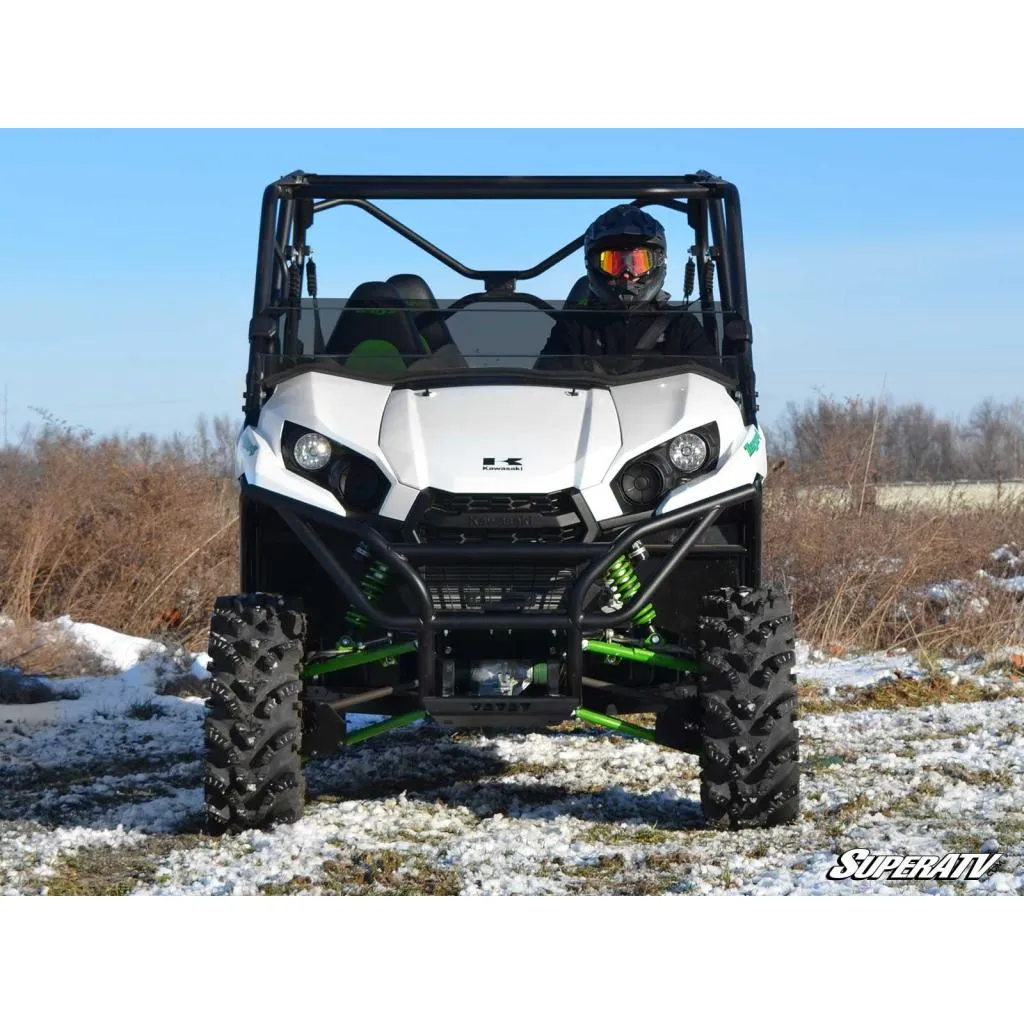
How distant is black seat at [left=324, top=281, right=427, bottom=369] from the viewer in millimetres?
5176

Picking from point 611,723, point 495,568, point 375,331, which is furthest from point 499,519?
point 375,331

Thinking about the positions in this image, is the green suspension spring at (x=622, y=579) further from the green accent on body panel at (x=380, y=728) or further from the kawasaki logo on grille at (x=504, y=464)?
the green accent on body panel at (x=380, y=728)

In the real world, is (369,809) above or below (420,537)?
below

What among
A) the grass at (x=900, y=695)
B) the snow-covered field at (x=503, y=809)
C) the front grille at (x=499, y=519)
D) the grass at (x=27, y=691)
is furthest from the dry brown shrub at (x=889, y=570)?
the front grille at (x=499, y=519)

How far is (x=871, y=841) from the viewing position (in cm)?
437

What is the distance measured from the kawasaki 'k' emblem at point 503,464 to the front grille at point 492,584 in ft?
0.98

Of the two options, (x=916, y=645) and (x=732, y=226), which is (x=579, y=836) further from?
(x=916, y=645)

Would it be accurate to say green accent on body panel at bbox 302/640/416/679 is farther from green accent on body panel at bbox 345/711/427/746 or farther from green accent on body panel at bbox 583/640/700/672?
green accent on body panel at bbox 583/640/700/672

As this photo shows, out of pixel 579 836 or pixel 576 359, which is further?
pixel 576 359

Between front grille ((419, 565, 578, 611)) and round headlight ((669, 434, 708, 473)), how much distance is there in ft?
1.66

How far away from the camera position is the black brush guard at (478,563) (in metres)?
4.34

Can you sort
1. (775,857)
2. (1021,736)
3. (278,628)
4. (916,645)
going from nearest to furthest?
1. (775,857)
2. (278,628)
3. (1021,736)
4. (916,645)

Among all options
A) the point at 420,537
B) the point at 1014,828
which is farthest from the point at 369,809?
the point at 1014,828

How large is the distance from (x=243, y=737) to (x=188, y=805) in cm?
80
